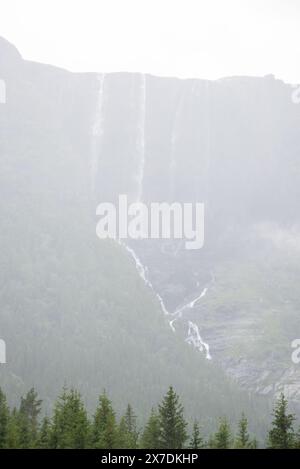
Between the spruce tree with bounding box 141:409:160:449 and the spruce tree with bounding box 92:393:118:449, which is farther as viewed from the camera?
the spruce tree with bounding box 141:409:160:449

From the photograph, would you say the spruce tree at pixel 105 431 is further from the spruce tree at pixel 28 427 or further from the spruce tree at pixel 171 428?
the spruce tree at pixel 28 427

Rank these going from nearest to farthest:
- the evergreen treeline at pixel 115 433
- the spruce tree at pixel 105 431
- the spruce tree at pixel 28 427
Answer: the evergreen treeline at pixel 115 433 → the spruce tree at pixel 105 431 → the spruce tree at pixel 28 427

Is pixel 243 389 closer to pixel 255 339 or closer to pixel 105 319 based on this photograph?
pixel 255 339

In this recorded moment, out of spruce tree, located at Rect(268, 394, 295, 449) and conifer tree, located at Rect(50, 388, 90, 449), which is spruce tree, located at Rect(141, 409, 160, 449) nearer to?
conifer tree, located at Rect(50, 388, 90, 449)

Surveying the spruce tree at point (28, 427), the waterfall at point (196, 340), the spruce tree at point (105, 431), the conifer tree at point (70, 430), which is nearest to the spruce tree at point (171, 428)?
the spruce tree at point (105, 431)

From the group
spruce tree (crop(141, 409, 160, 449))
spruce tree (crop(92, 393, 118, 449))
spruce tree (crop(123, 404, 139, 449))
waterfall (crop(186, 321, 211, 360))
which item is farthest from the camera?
waterfall (crop(186, 321, 211, 360))

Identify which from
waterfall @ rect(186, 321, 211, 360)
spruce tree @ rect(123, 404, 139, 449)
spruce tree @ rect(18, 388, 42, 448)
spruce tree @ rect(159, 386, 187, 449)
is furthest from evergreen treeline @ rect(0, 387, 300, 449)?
waterfall @ rect(186, 321, 211, 360)

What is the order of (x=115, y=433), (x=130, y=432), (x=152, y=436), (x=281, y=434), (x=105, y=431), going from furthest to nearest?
1. (x=130, y=432)
2. (x=152, y=436)
3. (x=115, y=433)
4. (x=105, y=431)
5. (x=281, y=434)

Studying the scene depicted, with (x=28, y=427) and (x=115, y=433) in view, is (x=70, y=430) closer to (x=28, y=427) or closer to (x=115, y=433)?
(x=115, y=433)

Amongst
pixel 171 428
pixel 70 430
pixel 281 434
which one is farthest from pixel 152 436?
pixel 281 434

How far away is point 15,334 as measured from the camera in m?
155

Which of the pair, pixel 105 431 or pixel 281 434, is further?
pixel 105 431

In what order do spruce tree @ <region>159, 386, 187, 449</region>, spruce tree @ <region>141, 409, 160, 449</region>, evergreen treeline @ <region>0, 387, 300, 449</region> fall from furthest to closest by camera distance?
1. spruce tree @ <region>141, 409, 160, 449</region>
2. spruce tree @ <region>159, 386, 187, 449</region>
3. evergreen treeline @ <region>0, 387, 300, 449</region>

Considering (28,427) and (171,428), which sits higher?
(28,427)
